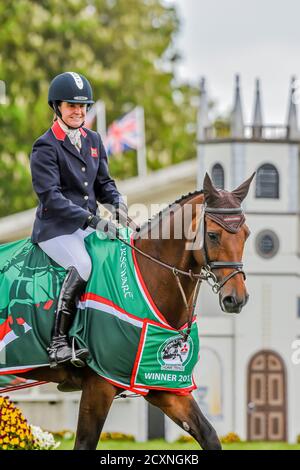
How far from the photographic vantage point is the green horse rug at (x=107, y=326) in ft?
29.2

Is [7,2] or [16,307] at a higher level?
[7,2]

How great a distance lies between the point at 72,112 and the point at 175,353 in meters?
1.96

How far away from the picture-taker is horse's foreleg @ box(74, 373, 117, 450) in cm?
891

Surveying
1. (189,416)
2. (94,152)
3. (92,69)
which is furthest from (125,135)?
(189,416)

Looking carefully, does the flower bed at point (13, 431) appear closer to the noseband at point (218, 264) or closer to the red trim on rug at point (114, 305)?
the red trim on rug at point (114, 305)

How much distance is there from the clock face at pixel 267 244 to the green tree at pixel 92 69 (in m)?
13.4

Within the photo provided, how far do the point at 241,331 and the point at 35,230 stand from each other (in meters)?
18.3

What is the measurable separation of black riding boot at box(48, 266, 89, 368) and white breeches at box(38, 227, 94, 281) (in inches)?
2.2

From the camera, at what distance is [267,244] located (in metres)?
27.5

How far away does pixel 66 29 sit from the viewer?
148ft

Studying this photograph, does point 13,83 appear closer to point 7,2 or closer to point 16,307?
point 7,2

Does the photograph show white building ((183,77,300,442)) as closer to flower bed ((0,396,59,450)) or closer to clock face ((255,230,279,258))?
clock face ((255,230,279,258))
